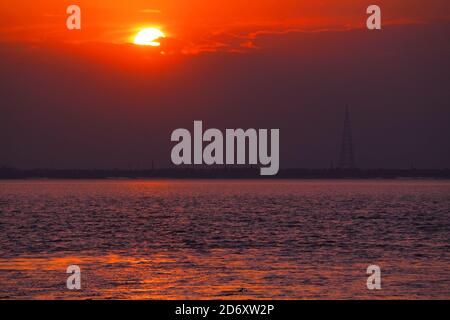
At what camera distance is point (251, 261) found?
4344cm

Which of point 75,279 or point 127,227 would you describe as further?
point 127,227

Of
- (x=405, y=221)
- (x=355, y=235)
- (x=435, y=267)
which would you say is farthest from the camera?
Result: (x=405, y=221)
